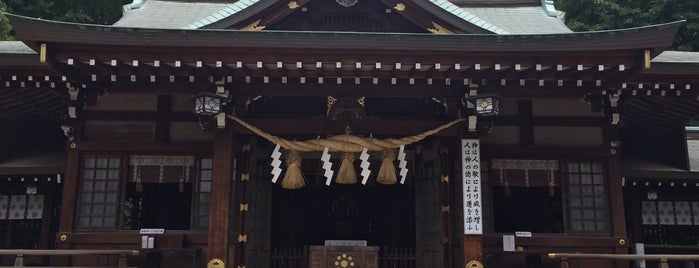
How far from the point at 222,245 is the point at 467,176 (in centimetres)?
387

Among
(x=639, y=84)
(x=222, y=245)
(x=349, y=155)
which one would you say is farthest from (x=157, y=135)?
(x=639, y=84)

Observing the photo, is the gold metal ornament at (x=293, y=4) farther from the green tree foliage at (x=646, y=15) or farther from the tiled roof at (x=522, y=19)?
the green tree foliage at (x=646, y=15)

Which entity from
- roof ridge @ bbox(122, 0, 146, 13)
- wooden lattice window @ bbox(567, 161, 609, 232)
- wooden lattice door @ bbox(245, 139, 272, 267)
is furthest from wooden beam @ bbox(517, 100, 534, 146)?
roof ridge @ bbox(122, 0, 146, 13)

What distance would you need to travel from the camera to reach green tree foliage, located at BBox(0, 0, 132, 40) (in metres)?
21.5

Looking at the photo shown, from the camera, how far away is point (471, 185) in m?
8.87

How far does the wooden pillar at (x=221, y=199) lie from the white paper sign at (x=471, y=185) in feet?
11.8

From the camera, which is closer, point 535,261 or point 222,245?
point 222,245

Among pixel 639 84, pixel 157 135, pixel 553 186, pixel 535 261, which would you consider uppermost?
pixel 639 84

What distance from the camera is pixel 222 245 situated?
28.2 ft

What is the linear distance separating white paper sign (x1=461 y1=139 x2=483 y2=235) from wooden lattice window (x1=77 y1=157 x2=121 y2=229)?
18.6 feet

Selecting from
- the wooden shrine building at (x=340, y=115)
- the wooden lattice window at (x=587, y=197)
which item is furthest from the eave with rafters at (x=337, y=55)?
the wooden lattice window at (x=587, y=197)

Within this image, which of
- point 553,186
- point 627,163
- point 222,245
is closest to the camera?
point 222,245

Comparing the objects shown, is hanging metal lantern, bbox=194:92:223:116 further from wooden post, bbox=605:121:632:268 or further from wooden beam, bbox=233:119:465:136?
wooden post, bbox=605:121:632:268

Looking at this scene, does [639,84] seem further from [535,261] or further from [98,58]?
[98,58]
